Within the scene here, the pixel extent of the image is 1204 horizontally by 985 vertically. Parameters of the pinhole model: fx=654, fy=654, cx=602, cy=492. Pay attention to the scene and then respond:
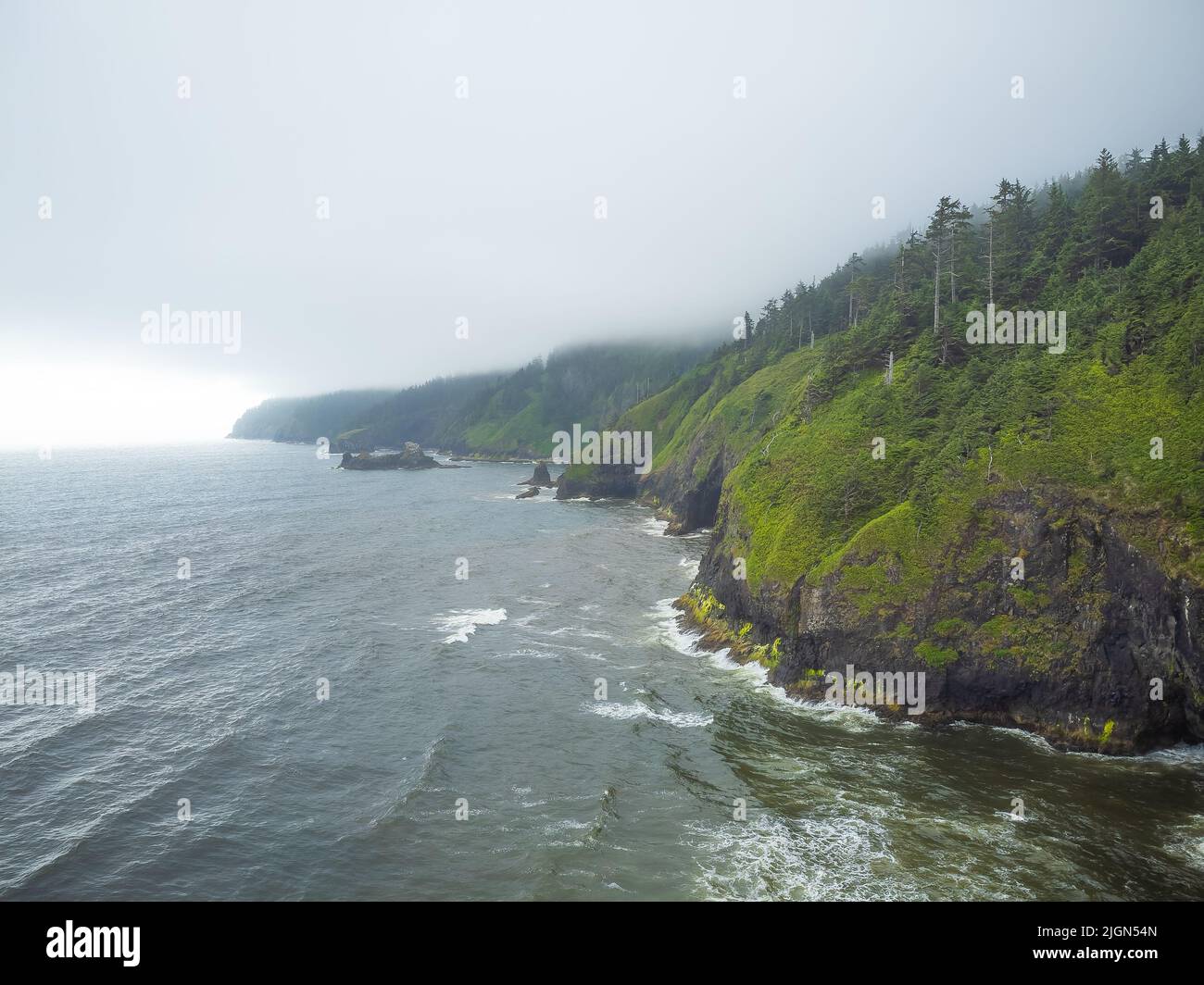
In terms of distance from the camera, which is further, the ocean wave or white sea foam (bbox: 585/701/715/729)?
white sea foam (bbox: 585/701/715/729)

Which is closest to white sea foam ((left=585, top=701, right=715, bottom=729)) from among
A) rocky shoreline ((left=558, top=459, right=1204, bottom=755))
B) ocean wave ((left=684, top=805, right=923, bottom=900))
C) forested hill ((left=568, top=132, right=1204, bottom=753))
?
rocky shoreline ((left=558, top=459, right=1204, bottom=755))

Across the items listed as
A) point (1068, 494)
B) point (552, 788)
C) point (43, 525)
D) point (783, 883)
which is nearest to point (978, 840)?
point (783, 883)

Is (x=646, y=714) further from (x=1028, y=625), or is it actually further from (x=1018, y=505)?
(x=1018, y=505)

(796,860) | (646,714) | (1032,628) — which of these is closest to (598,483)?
(646,714)

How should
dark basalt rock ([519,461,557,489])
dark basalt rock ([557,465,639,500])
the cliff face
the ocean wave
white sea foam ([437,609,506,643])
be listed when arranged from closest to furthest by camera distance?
the ocean wave
the cliff face
white sea foam ([437,609,506,643])
dark basalt rock ([557,465,639,500])
dark basalt rock ([519,461,557,489])

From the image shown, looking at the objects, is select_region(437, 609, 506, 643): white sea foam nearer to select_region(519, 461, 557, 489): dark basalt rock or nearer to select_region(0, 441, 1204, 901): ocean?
select_region(0, 441, 1204, 901): ocean

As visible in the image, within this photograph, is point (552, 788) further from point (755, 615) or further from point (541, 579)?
point (541, 579)

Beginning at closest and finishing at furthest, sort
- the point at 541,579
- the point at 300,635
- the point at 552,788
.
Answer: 1. the point at 552,788
2. the point at 300,635
3. the point at 541,579
